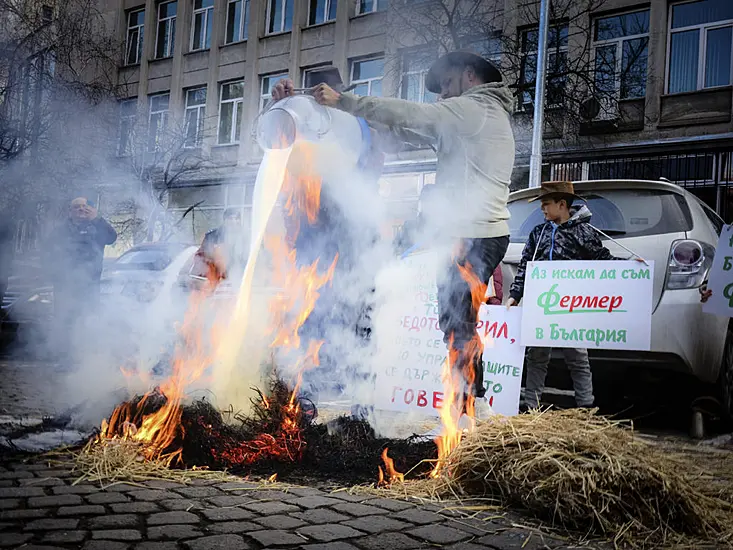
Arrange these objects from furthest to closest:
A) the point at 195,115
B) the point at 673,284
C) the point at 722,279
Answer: the point at 195,115 < the point at 673,284 < the point at 722,279

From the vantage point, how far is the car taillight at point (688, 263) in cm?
470

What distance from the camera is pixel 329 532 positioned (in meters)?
2.56

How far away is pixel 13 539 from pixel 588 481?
1927 mm

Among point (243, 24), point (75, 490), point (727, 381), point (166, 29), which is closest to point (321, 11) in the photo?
point (243, 24)

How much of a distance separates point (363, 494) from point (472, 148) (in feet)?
6.15

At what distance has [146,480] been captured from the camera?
3205 mm

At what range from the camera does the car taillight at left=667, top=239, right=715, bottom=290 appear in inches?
185

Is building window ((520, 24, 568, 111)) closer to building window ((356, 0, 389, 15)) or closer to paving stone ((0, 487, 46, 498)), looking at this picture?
building window ((356, 0, 389, 15))

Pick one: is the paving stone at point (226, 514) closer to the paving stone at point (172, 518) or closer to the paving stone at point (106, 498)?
the paving stone at point (172, 518)

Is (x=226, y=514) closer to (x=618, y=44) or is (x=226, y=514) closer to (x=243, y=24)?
(x=243, y=24)

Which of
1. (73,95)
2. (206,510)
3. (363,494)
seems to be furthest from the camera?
(73,95)

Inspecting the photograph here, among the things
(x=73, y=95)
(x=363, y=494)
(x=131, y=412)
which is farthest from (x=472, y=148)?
(x=73, y=95)

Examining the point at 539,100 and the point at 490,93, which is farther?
the point at 539,100

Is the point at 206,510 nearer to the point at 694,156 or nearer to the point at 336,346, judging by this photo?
the point at 336,346
